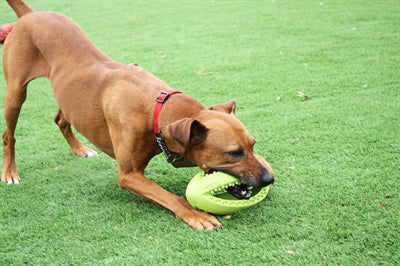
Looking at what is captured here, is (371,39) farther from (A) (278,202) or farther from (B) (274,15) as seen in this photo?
(A) (278,202)

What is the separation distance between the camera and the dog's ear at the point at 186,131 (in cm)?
327

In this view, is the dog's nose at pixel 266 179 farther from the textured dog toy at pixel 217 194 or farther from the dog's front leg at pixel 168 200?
the dog's front leg at pixel 168 200

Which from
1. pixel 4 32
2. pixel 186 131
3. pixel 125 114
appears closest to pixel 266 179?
pixel 186 131

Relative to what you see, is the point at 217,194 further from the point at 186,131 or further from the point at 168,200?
the point at 186,131

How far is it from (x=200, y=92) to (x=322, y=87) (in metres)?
1.64

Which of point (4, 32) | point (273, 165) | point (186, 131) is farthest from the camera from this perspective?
point (4, 32)

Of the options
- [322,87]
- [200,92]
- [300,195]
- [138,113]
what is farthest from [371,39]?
[138,113]

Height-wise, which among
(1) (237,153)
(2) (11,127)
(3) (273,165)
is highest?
(1) (237,153)

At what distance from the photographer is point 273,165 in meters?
4.36

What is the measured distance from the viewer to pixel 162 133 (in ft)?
11.7

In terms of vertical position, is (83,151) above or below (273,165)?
below

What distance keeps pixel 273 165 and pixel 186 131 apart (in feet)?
4.51

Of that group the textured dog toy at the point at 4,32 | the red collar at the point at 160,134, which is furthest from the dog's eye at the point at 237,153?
the textured dog toy at the point at 4,32

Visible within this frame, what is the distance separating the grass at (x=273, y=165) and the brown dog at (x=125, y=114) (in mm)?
275
